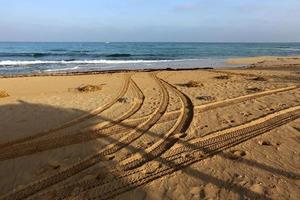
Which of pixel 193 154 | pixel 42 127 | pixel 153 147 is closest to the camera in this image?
pixel 193 154

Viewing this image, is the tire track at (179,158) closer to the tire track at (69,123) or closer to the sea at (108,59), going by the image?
the tire track at (69,123)

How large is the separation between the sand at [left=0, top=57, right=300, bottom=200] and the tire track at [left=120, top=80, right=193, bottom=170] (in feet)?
0.06

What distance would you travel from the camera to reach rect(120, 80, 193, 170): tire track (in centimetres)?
537

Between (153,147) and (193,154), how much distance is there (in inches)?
30.7

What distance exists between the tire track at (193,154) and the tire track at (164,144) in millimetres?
229

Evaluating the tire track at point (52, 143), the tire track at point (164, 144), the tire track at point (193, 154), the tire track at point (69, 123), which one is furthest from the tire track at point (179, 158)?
the tire track at point (69, 123)

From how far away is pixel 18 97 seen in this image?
37.0 feet

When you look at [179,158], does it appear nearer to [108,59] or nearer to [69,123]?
[69,123]

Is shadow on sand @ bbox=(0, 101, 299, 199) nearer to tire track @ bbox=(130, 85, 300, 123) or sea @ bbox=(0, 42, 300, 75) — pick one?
tire track @ bbox=(130, 85, 300, 123)

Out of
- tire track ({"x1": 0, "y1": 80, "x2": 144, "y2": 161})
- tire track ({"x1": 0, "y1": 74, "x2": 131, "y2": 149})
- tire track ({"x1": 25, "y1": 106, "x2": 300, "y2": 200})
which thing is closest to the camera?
tire track ({"x1": 25, "y1": 106, "x2": 300, "y2": 200})

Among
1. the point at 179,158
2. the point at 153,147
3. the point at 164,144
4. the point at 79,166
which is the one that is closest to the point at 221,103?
the point at 164,144

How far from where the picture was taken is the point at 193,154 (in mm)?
5586

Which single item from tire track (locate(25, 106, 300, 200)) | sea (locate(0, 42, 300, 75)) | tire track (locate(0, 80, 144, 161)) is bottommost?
sea (locate(0, 42, 300, 75))

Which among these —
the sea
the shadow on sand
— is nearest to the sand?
the shadow on sand
